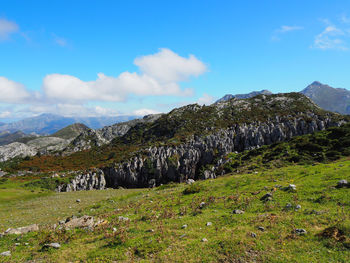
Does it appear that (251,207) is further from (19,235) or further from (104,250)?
(19,235)

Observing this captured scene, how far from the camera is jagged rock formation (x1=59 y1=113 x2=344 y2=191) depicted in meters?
70.9

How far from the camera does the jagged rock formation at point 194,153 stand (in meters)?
70.9

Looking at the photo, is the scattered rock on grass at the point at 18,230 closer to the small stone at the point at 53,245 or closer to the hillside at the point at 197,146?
the small stone at the point at 53,245

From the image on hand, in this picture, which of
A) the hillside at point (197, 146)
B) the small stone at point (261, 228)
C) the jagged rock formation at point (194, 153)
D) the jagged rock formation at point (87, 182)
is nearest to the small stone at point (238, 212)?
the small stone at point (261, 228)

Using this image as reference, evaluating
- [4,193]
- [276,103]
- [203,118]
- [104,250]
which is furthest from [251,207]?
[276,103]

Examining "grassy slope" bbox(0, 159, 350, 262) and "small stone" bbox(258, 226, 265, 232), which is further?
"small stone" bbox(258, 226, 265, 232)

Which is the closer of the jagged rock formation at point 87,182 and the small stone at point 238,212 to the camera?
the small stone at point 238,212

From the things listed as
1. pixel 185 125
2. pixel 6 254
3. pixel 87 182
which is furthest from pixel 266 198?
pixel 185 125

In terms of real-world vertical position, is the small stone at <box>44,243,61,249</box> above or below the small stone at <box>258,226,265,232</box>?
below

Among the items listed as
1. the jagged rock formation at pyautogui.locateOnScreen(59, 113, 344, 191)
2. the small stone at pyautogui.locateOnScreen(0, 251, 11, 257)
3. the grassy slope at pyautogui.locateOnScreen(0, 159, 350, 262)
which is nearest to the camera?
the grassy slope at pyautogui.locateOnScreen(0, 159, 350, 262)

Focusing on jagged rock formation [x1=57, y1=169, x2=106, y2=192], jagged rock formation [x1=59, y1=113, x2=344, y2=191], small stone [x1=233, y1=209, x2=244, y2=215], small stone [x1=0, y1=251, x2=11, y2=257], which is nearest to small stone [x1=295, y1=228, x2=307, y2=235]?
small stone [x1=233, y1=209, x2=244, y2=215]

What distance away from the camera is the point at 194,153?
73000 mm

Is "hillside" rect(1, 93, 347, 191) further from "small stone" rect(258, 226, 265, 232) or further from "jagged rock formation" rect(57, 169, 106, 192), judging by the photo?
"small stone" rect(258, 226, 265, 232)

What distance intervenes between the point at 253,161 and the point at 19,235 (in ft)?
126
